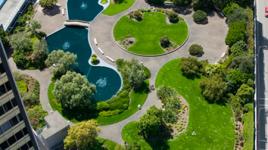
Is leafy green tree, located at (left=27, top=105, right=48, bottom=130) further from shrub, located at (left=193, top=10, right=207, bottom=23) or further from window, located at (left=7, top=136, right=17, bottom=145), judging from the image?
shrub, located at (left=193, top=10, right=207, bottom=23)

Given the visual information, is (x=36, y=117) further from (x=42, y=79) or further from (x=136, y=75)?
(x=136, y=75)

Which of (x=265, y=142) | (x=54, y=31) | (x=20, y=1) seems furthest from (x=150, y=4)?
(x=265, y=142)

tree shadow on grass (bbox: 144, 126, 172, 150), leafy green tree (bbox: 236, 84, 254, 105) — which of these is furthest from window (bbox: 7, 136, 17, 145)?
leafy green tree (bbox: 236, 84, 254, 105)

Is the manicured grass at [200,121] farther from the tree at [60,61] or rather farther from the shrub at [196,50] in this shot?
the tree at [60,61]

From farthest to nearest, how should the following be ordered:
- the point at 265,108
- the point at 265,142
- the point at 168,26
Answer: the point at 168,26, the point at 265,108, the point at 265,142

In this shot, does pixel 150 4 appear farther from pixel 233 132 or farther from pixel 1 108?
pixel 1 108

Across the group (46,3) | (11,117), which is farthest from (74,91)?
(11,117)
